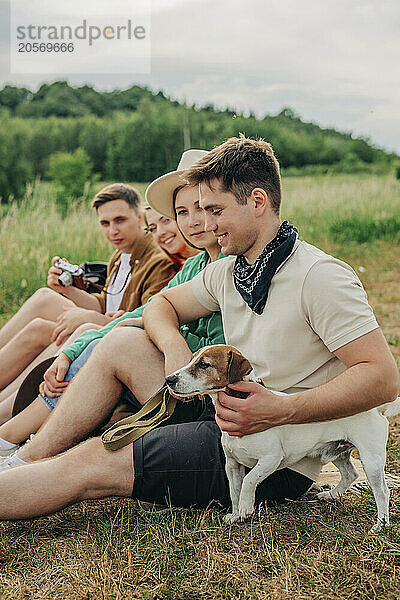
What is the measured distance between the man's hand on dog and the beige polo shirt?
7.5 inches

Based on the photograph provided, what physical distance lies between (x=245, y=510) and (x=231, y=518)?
3.7 inches

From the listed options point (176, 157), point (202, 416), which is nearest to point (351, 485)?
point (202, 416)

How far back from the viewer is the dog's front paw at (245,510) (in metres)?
2.41

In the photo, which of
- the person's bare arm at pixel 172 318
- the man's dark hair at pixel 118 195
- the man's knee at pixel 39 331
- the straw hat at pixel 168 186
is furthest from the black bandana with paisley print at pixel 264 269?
the man's dark hair at pixel 118 195

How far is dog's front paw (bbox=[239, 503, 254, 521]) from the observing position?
241 cm

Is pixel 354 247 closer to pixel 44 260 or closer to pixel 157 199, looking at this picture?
pixel 44 260

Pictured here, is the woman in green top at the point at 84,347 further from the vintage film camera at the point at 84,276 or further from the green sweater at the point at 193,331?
the vintage film camera at the point at 84,276

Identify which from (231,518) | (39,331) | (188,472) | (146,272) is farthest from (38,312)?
(231,518)

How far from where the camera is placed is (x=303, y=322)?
2.30 meters

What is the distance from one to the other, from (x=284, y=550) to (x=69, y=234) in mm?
6993

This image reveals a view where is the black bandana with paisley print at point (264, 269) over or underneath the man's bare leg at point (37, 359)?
over

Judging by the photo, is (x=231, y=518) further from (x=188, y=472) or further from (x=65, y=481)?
(x=65, y=481)

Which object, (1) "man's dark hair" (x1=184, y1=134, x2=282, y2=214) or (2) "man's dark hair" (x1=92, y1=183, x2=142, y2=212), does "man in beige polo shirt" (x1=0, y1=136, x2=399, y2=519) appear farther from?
(2) "man's dark hair" (x1=92, y1=183, x2=142, y2=212)

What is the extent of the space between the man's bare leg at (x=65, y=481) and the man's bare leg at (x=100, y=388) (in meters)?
0.28
